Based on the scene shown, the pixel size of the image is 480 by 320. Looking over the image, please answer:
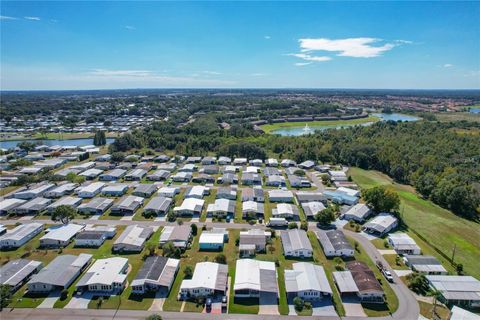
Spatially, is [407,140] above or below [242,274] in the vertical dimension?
above

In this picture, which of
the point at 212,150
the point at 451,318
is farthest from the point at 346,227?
the point at 212,150

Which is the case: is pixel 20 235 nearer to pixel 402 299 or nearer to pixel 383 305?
pixel 383 305

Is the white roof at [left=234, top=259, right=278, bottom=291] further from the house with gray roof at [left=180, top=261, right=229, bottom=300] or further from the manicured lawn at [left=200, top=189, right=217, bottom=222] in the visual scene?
the manicured lawn at [left=200, top=189, right=217, bottom=222]

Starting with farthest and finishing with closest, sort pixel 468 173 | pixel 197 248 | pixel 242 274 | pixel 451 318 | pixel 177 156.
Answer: pixel 177 156 → pixel 468 173 → pixel 197 248 → pixel 242 274 → pixel 451 318

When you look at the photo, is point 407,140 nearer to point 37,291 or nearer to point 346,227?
point 346,227

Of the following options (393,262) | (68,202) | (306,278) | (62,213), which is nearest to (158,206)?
(62,213)

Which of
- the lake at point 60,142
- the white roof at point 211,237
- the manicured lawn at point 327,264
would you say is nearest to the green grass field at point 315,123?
the lake at point 60,142

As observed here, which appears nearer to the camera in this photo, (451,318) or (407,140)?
(451,318)

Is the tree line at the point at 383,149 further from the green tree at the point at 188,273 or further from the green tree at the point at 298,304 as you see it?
the green tree at the point at 188,273
